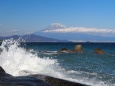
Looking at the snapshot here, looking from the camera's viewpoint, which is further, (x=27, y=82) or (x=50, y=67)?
(x=50, y=67)

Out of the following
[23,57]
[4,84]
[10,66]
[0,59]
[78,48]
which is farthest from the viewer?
[78,48]

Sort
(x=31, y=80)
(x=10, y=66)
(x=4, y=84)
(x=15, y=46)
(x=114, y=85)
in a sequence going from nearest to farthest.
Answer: (x=4, y=84) → (x=31, y=80) → (x=114, y=85) → (x=10, y=66) → (x=15, y=46)

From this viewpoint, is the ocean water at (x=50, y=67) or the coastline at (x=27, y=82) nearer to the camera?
the coastline at (x=27, y=82)

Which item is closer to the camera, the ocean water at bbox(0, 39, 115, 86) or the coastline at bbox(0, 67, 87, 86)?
the coastline at bbox(0, 67, 87, 86)

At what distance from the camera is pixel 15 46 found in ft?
94.3

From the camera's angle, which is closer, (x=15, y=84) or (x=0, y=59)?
(x=15, y=84)

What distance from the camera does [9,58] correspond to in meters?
22.5

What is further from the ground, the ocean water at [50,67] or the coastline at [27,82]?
the coastline at [27,82]

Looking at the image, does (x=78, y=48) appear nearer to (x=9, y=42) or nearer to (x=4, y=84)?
(x=9, y=42)

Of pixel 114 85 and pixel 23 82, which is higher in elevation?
pixel 23 82

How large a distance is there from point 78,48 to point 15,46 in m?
36.0

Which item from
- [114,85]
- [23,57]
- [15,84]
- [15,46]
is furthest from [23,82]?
[15,46]

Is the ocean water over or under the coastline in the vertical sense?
under

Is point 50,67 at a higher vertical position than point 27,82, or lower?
lower
